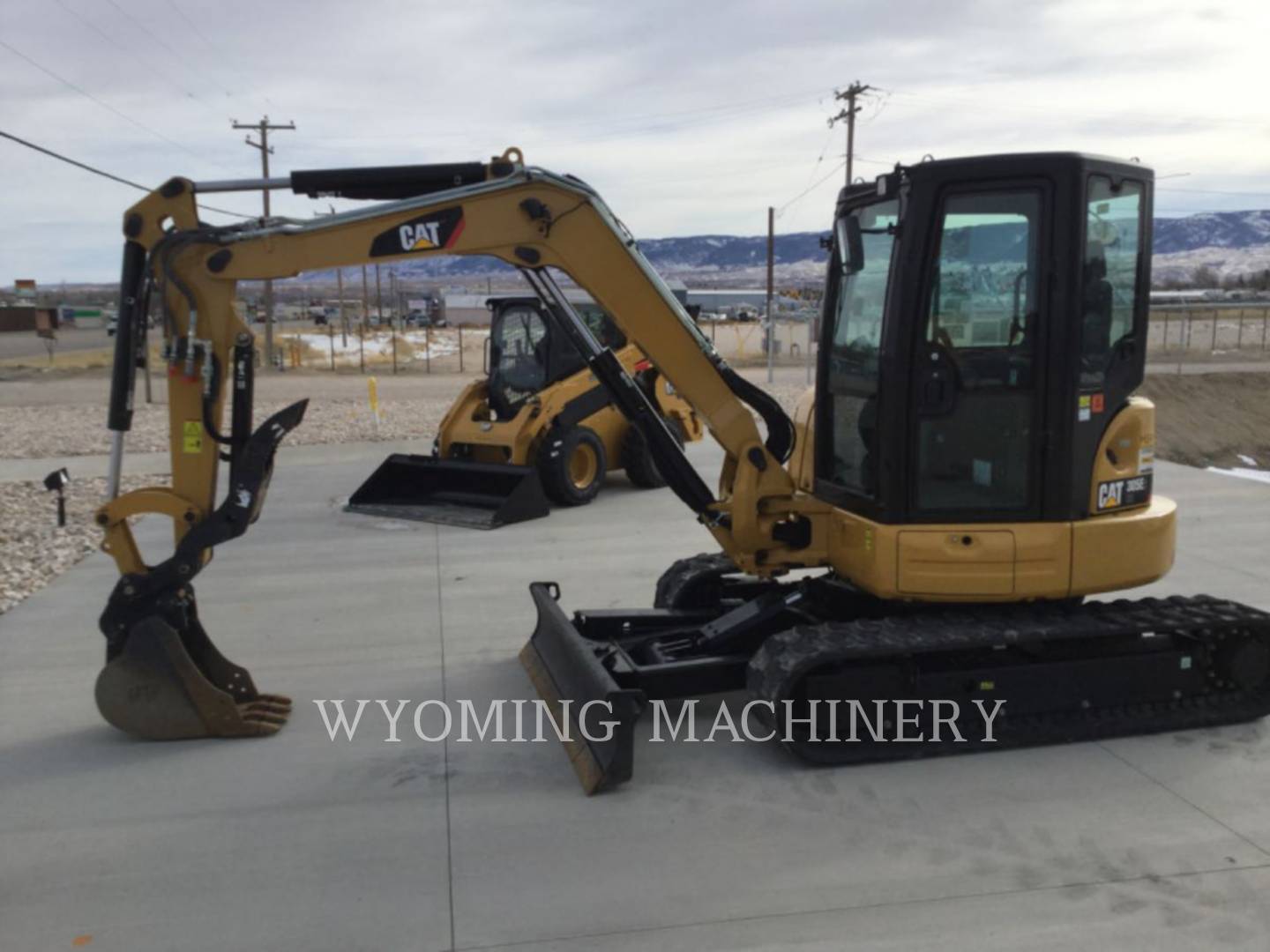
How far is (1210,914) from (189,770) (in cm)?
423

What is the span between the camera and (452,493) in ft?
36.5

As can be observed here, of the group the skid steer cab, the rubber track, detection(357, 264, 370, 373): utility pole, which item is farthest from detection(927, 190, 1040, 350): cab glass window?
detection(357, 264, 370, 373): utility pole

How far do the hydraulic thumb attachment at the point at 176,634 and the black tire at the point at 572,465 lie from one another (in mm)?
5852

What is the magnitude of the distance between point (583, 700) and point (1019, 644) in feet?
7.02

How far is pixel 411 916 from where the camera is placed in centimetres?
371

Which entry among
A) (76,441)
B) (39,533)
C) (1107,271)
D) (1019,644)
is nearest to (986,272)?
(1107,271)

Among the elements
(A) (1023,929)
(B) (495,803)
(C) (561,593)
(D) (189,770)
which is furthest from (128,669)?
(A) (1023,929)

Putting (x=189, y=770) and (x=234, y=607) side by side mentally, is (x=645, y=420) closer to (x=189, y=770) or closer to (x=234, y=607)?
(x=189, y=770)

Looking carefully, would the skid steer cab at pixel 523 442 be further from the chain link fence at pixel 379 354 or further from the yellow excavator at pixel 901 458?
the chain link fence at pixel 379 354

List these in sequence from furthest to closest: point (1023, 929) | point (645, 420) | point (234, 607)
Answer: point (234, 607) → point (645, 420) → point (1023, 929)

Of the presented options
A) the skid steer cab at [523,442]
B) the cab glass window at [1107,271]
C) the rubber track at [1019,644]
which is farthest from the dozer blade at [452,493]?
the cab glass window at [1107,271]

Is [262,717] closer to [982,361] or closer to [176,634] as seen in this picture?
[176,634]

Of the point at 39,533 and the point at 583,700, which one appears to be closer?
the point at 583,700

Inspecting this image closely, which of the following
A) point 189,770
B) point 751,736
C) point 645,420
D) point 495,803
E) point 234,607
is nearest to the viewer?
point 495,803
